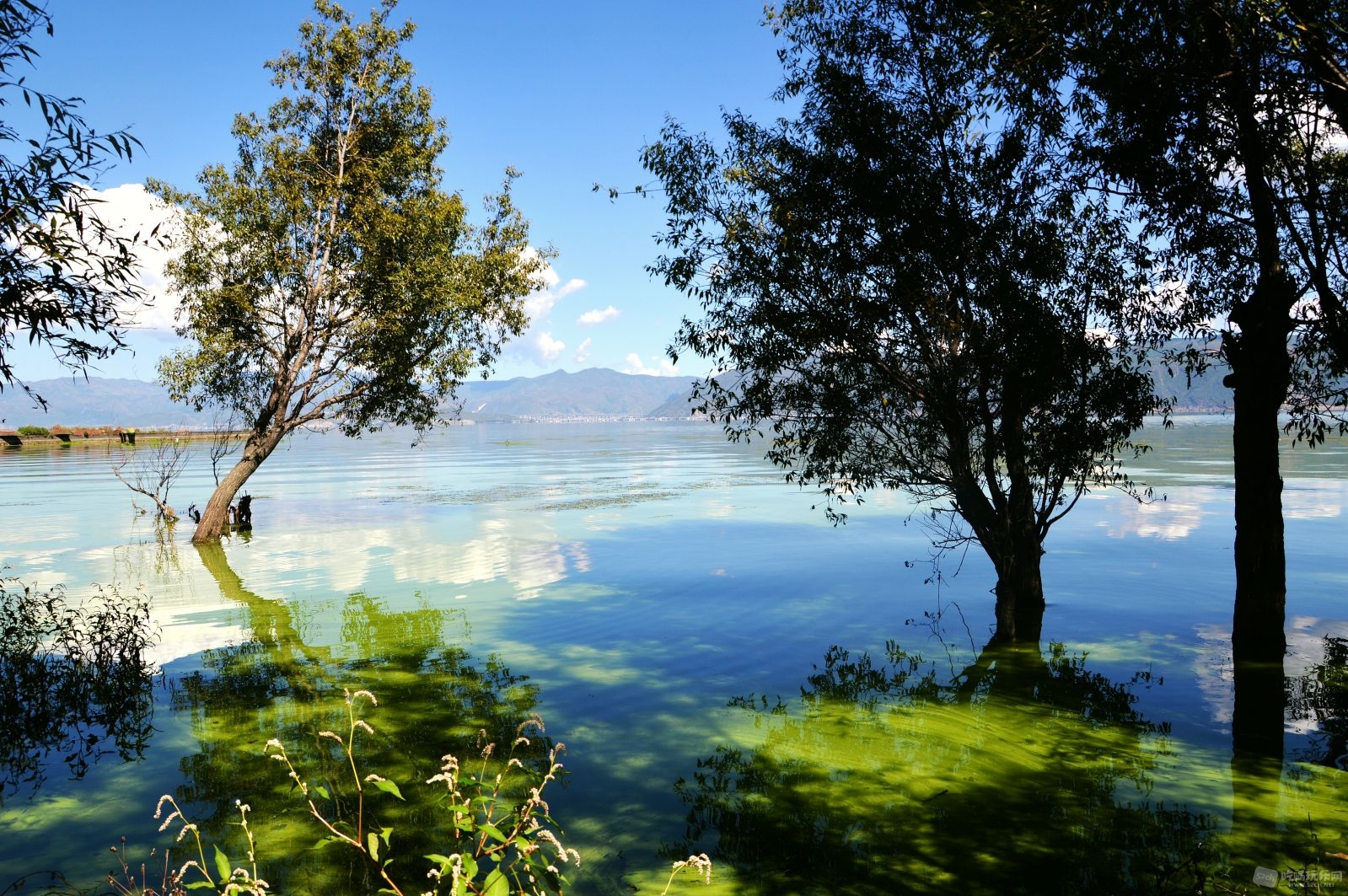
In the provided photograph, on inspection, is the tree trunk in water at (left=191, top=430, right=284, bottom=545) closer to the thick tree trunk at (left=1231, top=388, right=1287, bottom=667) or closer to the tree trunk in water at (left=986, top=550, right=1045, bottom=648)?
the tree trunk in water at (left=986, top=550, right=1045, bottom=648)

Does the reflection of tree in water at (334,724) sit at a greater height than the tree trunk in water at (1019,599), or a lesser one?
lesser

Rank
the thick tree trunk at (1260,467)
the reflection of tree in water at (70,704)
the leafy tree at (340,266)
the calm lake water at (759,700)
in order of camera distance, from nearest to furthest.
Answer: the calm lake water at (759,700) → the reflection of tree in water at (70,704) → the thick tree trunk at (1260,467) → the leafy tree at (340,266)

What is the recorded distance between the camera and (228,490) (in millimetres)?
33656

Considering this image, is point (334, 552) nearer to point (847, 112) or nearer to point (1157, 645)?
point (847, 112)

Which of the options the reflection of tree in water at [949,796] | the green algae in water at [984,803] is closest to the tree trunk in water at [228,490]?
the green algae in water at [984,803]

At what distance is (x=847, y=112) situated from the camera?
17.2 m

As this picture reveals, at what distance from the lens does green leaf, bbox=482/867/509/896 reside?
12.2 ft

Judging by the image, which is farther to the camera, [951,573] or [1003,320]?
[951,573]

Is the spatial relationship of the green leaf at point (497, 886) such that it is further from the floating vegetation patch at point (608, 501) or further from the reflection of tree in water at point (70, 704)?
the floating vegetation patch at point (608, 501)

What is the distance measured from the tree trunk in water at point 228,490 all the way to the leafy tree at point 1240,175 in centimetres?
2867

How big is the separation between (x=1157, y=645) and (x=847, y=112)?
12.4 metres

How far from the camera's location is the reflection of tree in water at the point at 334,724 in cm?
944

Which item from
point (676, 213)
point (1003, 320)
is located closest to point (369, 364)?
point (676, 213)

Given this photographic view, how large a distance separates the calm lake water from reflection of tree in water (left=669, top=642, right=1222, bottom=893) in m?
0.05
